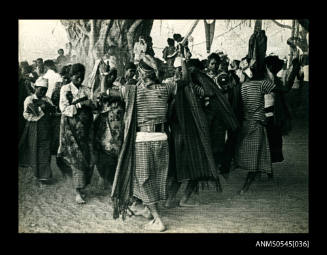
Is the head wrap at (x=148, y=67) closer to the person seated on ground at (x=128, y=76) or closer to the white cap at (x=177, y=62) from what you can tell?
the person seated on ground at (x=128, y=76)

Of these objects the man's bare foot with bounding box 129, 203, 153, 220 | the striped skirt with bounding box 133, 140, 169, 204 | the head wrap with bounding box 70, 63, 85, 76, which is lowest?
the man's bare foot with bounding box 129, 203, 153, 220

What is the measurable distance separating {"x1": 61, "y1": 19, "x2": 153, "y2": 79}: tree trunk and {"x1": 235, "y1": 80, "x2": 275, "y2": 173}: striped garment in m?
1.42

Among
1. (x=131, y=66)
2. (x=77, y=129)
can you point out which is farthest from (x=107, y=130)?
(x=131, y=66)

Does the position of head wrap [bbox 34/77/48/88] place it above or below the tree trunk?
below

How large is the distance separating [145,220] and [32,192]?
139 cm

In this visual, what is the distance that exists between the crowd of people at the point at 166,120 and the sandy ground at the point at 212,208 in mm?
98

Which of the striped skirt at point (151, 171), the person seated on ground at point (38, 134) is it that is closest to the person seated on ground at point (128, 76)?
the striped skirt at point (151, 171)

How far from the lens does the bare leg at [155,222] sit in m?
5.27

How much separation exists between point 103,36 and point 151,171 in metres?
1.70

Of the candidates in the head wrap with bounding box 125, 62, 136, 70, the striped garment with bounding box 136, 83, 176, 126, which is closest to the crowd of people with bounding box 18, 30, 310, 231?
the head wrap with bounding box 125, 62, 136, 70

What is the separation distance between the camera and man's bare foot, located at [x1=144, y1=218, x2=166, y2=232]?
5.30 m

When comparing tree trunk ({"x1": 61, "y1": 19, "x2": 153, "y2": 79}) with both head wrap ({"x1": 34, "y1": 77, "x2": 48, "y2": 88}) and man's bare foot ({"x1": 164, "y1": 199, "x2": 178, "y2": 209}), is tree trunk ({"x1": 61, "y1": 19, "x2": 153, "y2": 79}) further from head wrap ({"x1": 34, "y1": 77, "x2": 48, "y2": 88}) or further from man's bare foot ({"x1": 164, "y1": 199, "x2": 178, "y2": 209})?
man's bare foot ({"x1": 164, "y1": 199, "x2": 178, "y2": 209})

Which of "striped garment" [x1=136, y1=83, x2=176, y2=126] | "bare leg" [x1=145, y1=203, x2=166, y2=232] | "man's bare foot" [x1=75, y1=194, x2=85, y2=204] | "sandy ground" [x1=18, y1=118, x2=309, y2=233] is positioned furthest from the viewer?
"man's bare foot" [x1=75, y1=194, x2=85, y2=204]

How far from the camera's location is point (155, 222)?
532cm
